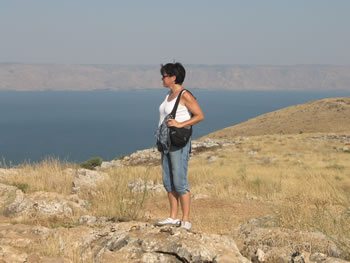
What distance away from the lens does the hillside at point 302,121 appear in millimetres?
41875

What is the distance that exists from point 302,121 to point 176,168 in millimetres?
45033

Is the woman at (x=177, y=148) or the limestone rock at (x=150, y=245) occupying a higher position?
the woman at (x=177, y=148)

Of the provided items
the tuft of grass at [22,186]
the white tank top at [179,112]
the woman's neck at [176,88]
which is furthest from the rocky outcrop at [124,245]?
the tuft of grass at [22,186]

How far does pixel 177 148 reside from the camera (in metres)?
4.30

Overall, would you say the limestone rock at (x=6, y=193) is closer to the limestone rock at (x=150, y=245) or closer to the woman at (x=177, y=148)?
the limestone rock at (x=150, y=245)

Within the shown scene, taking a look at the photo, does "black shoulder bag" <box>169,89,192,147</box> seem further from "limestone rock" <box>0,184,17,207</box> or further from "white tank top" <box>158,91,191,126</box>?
"limestone rock" <box>0,184,17,207</box>

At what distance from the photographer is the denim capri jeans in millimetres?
4309

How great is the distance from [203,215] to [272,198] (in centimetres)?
256

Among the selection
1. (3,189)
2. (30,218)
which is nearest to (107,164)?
(3,189)

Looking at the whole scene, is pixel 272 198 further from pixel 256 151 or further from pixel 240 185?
pixel 256 151

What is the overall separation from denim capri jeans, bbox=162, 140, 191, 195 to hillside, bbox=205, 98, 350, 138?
38.0 metres

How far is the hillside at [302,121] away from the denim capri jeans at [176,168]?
38.0m

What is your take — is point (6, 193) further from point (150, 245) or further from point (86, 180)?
point (150, 245)

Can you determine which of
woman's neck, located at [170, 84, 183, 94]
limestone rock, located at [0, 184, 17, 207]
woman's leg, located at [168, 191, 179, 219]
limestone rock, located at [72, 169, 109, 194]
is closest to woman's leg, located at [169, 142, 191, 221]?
woman's leg, located at [168, 191, 179, 219]
